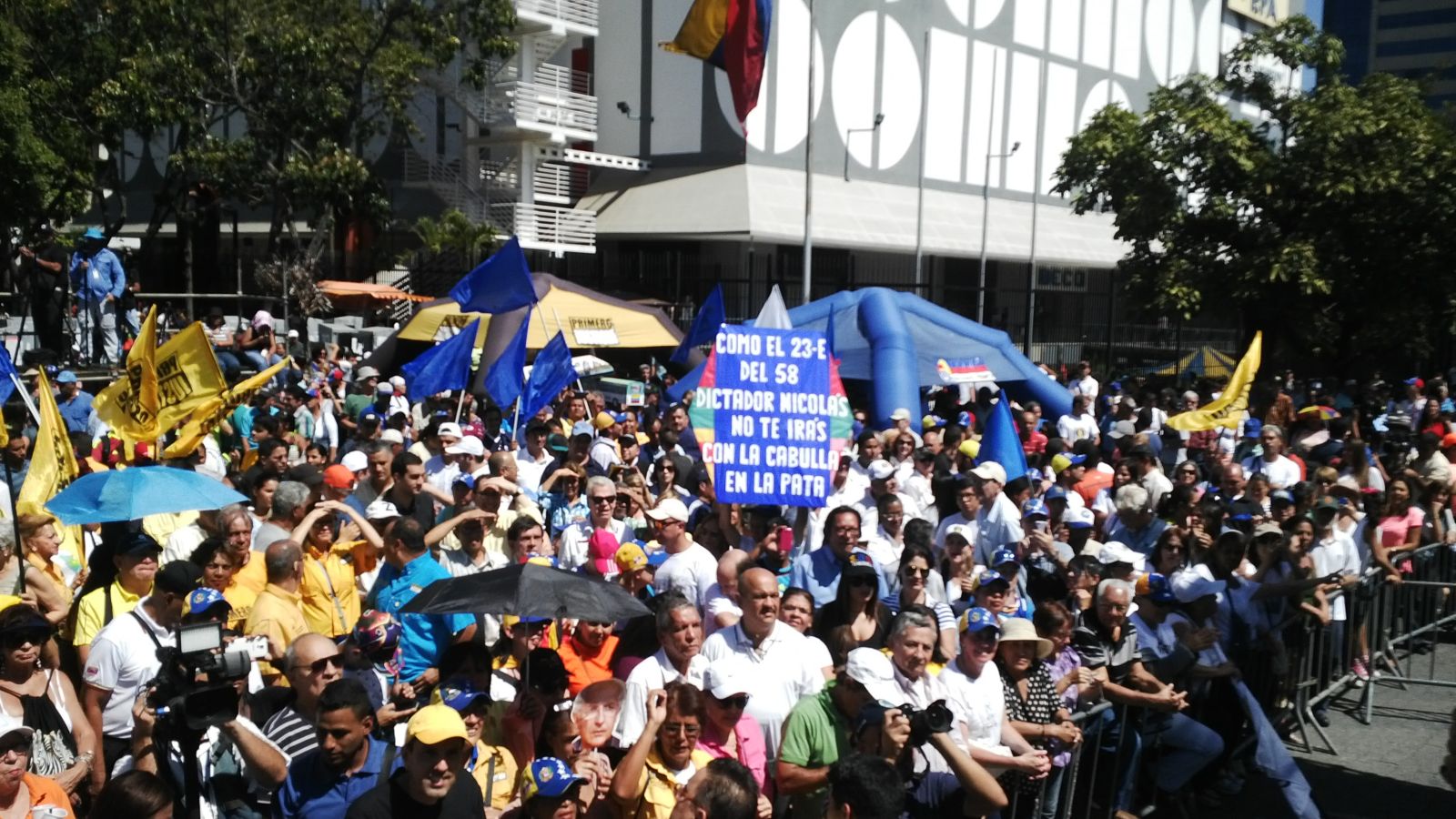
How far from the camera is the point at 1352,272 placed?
2091 centimetres

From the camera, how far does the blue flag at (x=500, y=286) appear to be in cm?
1223

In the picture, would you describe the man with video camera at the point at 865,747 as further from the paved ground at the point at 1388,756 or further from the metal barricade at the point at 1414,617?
the metal barricade at the point at 1414,617

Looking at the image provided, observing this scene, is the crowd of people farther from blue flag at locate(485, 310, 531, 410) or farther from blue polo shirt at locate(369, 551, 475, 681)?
blue flag at locate(485, 310, 531, 410)

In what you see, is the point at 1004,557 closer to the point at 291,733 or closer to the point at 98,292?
the point at 291,733

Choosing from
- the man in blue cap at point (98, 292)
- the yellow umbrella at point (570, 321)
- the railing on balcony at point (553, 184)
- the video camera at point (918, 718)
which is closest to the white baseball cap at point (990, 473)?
the video camera at point (918, 718)

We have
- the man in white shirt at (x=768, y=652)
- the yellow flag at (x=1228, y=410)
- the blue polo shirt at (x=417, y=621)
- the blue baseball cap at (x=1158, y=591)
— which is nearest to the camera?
the man in white shirt at (x=768, y=652)

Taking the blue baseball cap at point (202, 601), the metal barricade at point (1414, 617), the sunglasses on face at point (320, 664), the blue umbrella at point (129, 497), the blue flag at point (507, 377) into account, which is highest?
the blue flag at point (507, 377)

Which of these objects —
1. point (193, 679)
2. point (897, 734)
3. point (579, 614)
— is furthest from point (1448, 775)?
point (193, 679)

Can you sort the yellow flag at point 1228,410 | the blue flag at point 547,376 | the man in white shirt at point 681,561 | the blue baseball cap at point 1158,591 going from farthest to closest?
the yellow flag at point 1228,410 < the blue flag at point 547,376 < the man in white shirt at point 681,561 < the blue baseball cap at point 1158,591

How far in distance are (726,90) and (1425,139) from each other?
15.8 m

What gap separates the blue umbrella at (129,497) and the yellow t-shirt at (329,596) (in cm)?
67

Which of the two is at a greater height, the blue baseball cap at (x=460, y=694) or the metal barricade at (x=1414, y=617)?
the blue baseball cap at (x=460, y=694)

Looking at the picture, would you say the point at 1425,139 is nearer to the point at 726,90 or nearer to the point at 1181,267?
the point at 1181,267

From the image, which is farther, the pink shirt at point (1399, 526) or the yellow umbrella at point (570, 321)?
the yellow umbrella at point (570, 321)
